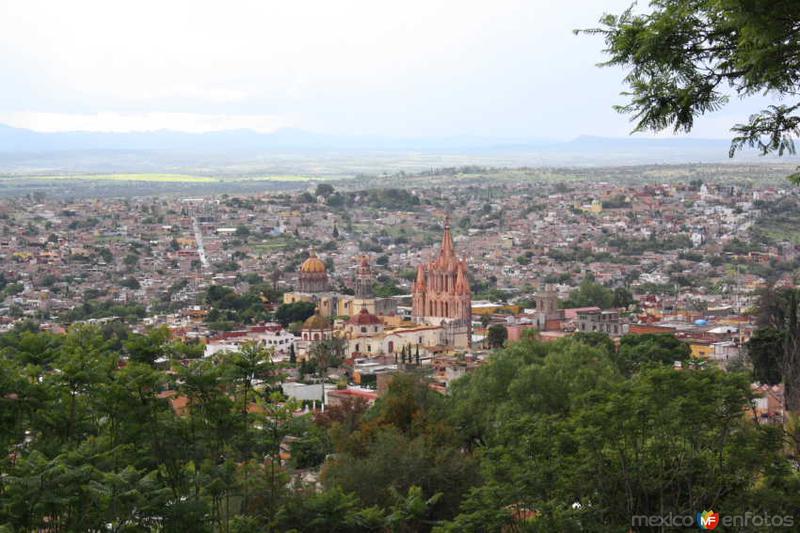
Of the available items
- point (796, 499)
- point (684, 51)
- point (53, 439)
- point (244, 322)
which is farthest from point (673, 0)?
point (244, 322)

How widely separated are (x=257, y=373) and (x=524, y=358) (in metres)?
13.5

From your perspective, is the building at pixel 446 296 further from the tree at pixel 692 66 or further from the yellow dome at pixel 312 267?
the tree at pixel 692 66

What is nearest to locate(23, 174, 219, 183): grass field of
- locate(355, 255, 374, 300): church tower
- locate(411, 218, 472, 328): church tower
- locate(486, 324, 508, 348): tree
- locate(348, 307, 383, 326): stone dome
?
locate(355, 255, 374, 300): church tower

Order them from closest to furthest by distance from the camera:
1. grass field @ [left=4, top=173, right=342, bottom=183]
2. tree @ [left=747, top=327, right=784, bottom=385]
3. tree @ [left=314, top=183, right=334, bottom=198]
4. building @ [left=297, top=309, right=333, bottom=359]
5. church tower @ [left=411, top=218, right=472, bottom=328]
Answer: tree @ [left=747, top=327, right=784, bottom=385] → building @ [left=297, top=309, right=333, bottom=359] → church tower @ [left=411, top=218, right=472, bottom=328] → tree @ [left=314, top=183, right=334, bottom=198] → grass field @ [left=4, top=173, right=342, bottom=183]

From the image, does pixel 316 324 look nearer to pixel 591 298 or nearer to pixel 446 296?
pixel 446 296

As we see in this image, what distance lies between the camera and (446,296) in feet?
160

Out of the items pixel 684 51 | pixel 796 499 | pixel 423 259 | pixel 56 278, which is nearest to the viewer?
pixel 684 51

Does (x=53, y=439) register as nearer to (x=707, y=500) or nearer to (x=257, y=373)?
(x=257, y=373)

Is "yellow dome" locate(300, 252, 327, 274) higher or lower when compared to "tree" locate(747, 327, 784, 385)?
lower

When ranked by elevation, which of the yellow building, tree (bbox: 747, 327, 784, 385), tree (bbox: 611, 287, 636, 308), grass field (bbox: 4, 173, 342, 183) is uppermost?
tree (bbox: 747, 327, 784, 385)

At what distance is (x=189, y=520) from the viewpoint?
28.9 feet

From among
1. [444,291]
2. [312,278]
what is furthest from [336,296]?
[444,291]

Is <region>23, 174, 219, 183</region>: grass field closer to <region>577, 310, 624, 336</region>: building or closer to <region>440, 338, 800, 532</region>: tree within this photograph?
<region>577, 310, 624, 336</region>: building

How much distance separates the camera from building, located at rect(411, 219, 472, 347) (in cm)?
4711
